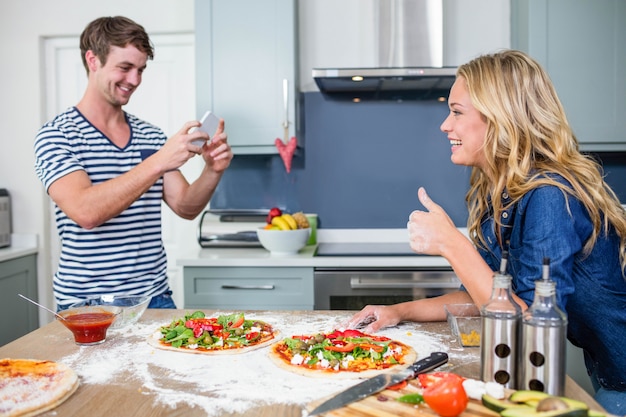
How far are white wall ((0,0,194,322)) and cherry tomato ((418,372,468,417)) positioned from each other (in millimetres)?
3171

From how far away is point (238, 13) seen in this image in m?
3.15

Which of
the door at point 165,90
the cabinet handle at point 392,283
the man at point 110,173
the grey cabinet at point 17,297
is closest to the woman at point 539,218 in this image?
the man at point 110,173

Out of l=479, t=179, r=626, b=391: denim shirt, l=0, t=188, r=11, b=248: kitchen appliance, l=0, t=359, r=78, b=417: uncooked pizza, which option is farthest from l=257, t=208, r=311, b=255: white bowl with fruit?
l=0, t=359, r=78, b=417: uncooked pizza

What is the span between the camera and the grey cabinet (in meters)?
3.29

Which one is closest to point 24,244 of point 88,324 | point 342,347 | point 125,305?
point 125,305

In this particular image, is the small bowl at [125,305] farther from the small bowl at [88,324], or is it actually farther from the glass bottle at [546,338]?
the glass bottle at [546,338]

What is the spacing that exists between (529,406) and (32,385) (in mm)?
909

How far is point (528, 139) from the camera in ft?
4.83

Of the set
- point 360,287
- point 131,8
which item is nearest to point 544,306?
point 360,287

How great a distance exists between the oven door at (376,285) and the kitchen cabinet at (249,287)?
0.26 feet

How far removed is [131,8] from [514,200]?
2813mm

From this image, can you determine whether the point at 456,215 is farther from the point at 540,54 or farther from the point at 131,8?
the point at 131,8

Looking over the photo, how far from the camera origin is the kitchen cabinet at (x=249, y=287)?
→ 9.43ft

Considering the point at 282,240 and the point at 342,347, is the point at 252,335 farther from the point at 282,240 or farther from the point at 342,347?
the point at 282,240
